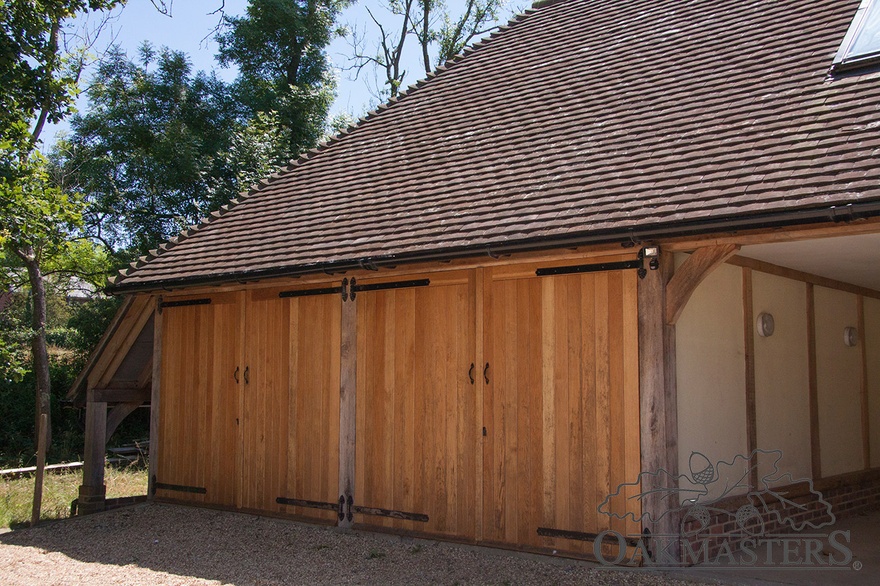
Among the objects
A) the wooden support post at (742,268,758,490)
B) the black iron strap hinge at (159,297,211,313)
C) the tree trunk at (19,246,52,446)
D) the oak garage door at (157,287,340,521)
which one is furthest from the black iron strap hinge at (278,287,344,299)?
the tree trunk at (19,246,52,446)

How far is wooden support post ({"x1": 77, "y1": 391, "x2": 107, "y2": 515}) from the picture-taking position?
10.3m

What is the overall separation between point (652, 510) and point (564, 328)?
1639 millimetres

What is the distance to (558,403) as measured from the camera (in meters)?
7.05

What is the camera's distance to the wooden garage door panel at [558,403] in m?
6.65

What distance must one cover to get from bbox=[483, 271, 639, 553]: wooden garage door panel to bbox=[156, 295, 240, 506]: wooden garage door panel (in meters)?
3.73

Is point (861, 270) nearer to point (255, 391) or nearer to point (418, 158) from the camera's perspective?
point (418, 158)

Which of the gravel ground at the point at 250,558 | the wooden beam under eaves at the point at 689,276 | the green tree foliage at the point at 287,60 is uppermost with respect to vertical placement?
the green tree foliage at the point at 287,60

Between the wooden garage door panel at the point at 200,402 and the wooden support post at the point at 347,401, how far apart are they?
Result: 175cm

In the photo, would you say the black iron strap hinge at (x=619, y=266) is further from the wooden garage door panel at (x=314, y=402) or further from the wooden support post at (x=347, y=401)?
the wooden garage door panel at (x=314, y=402)

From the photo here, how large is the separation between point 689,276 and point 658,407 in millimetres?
1036

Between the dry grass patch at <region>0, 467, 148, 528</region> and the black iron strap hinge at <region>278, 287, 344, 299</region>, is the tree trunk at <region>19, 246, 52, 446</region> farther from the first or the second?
the black iron strap hinge at <region>278, 287, 344, 299</region>

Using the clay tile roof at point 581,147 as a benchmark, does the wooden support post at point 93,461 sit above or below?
below

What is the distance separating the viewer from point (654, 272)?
655 centimetres

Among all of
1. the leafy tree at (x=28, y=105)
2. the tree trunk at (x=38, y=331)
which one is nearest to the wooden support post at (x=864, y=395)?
the leafy tree at (x=28, y=105)
